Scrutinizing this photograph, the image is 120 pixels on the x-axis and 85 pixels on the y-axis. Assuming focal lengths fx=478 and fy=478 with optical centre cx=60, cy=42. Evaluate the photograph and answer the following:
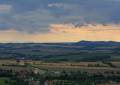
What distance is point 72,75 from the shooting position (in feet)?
432

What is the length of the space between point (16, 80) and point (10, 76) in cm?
1031

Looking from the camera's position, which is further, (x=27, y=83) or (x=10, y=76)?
(x=10, y=76)

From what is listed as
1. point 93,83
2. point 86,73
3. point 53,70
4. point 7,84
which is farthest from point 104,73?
point 7,84

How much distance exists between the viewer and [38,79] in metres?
124

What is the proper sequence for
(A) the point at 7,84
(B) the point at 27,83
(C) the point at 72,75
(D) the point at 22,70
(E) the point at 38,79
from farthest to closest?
(D) the point at 22,70 < (C) the point at 72,75 < (E) the point at 38,79 < (B) the point at 27,83 < (A) the point at 7,84

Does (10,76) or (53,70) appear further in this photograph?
(53,70)

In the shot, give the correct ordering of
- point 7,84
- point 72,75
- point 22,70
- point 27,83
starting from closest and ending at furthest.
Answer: point 7,84 → point 27,83 → point 72,75 → point 22,70

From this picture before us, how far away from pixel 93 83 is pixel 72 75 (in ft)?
72.9

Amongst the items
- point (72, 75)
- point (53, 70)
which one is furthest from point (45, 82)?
point (53, 70)

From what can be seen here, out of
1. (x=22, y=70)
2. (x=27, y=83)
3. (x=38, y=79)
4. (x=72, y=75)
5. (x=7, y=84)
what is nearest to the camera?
(x=7, y=84)

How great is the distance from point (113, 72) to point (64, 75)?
1885 centimetres

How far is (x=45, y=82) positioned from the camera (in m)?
113

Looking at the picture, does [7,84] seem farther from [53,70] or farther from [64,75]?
[53,70]

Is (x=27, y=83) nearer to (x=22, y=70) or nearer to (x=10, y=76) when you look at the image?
(x=10, y=76)
